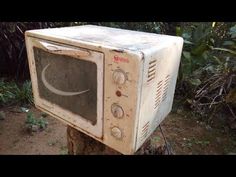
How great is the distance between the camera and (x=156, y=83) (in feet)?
2.49

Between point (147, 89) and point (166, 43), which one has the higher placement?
point (166, 43)

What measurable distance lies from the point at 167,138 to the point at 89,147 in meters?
0.99

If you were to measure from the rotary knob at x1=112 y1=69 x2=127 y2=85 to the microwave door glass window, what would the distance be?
82mm

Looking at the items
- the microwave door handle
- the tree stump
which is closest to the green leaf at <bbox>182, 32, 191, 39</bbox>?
the tree stump

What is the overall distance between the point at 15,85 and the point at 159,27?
1.74 m

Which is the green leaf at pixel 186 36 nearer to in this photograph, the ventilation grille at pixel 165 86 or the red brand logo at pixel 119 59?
the ventilation grille at pixel 165 86

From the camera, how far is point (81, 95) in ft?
2.60

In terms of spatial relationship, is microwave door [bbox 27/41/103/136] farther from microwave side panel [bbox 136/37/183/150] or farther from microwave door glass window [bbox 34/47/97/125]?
microwave side panel [bbox 136/37/183/150]

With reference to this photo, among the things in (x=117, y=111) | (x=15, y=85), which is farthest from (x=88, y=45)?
(x=15, y=85)

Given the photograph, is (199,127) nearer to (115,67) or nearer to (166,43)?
(166,43)

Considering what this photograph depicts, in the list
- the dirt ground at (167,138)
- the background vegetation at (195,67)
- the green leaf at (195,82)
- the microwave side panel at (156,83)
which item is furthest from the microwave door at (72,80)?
the green leaf at (195,82)

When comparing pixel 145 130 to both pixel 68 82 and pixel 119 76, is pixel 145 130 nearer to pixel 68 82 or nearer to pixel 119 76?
pixel 119 76

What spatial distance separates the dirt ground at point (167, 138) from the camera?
1.70 meters

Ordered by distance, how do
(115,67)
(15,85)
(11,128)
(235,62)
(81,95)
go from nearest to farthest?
(115,67) < (81,95) < (235,62) < (11,128) < (15,85)
